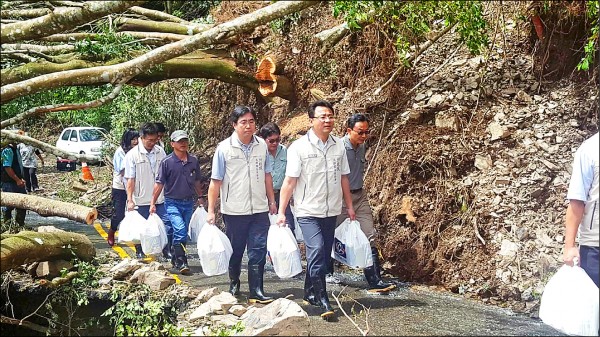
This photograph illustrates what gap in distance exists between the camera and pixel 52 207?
822 cm

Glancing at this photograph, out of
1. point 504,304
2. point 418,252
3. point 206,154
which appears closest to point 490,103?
point 418,252

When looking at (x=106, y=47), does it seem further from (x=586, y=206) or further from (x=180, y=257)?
(x=586, y=206)

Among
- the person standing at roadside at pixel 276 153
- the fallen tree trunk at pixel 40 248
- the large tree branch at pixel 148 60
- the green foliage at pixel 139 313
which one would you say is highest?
the large tree branch at pixel 148 60

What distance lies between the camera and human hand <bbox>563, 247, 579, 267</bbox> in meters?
4.81

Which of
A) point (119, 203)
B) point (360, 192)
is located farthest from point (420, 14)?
point (119, 203)

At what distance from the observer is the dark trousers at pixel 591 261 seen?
4812 mm

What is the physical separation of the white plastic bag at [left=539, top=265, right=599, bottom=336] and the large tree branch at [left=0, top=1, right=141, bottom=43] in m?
4.28

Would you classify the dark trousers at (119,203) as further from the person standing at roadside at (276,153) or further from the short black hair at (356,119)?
the short black hair at (356,119)

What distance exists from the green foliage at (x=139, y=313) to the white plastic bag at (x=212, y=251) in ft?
2.11

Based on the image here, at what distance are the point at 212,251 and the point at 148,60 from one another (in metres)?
2.09

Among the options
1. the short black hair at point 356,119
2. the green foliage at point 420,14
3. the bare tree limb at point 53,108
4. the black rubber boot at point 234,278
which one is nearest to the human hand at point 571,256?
the short black hair at point 356,119

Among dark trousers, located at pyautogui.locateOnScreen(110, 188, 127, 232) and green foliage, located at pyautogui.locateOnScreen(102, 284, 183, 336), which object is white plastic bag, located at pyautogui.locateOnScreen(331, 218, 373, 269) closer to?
green foliage, located at pyautogui.locateOnScreen(102, 284, 183, 336)

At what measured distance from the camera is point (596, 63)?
8531 mm

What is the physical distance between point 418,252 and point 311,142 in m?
2.35
